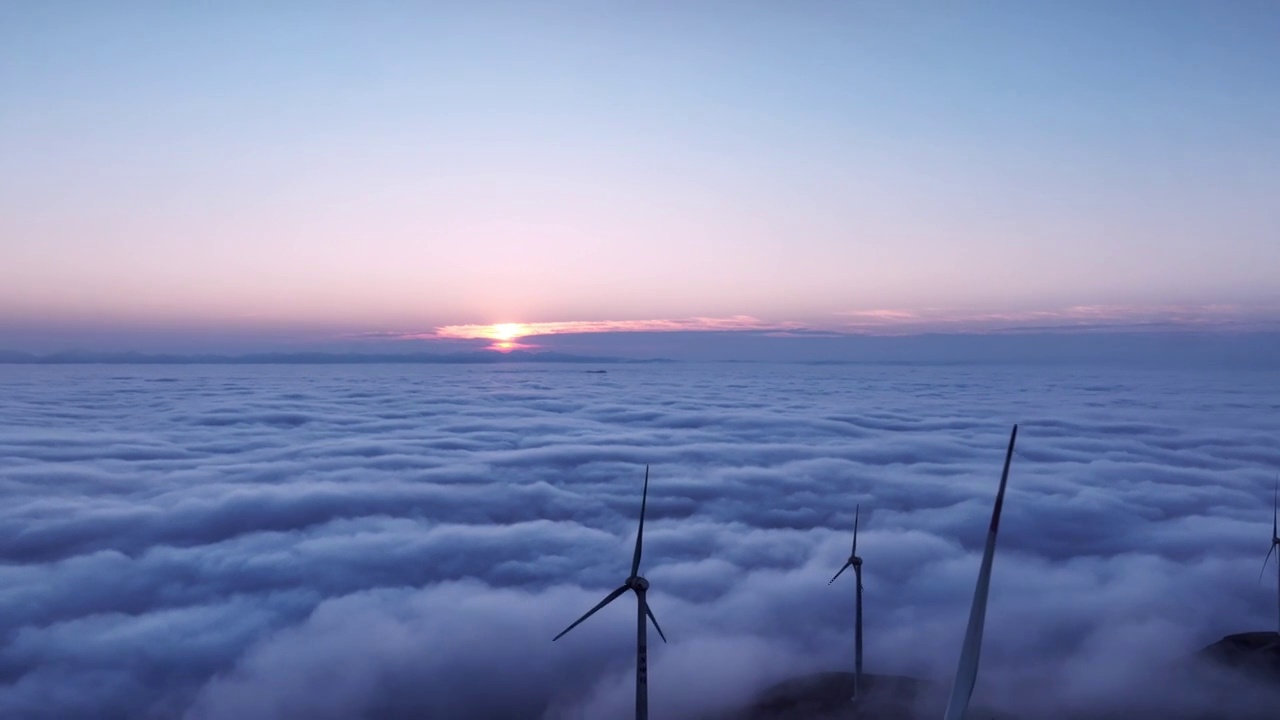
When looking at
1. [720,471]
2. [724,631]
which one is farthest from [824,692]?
[720,471]

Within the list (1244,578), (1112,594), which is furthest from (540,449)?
(1244,578)

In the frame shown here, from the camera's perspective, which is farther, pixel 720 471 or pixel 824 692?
pixel 720 471

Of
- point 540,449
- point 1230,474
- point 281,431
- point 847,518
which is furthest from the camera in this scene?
point 281,431

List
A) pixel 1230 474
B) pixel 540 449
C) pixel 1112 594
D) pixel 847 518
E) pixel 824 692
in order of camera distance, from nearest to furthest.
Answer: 1. pixel 824 692
2. pixel 1112 594
3. pixel 847 518
4. pixel 1230 474
5. pixel 540 449

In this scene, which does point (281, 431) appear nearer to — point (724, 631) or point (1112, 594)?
point (724, 631)

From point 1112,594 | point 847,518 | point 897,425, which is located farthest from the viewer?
point 897,425

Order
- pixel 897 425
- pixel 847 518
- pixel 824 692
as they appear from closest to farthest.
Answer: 1. pixel 824 692
2. pixel 847 518
3. pixel 897 425

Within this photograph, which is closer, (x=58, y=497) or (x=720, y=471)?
(x=58, y=497)

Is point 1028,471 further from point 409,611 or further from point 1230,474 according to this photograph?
point 409,611

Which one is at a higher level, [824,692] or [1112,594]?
[824,692]
